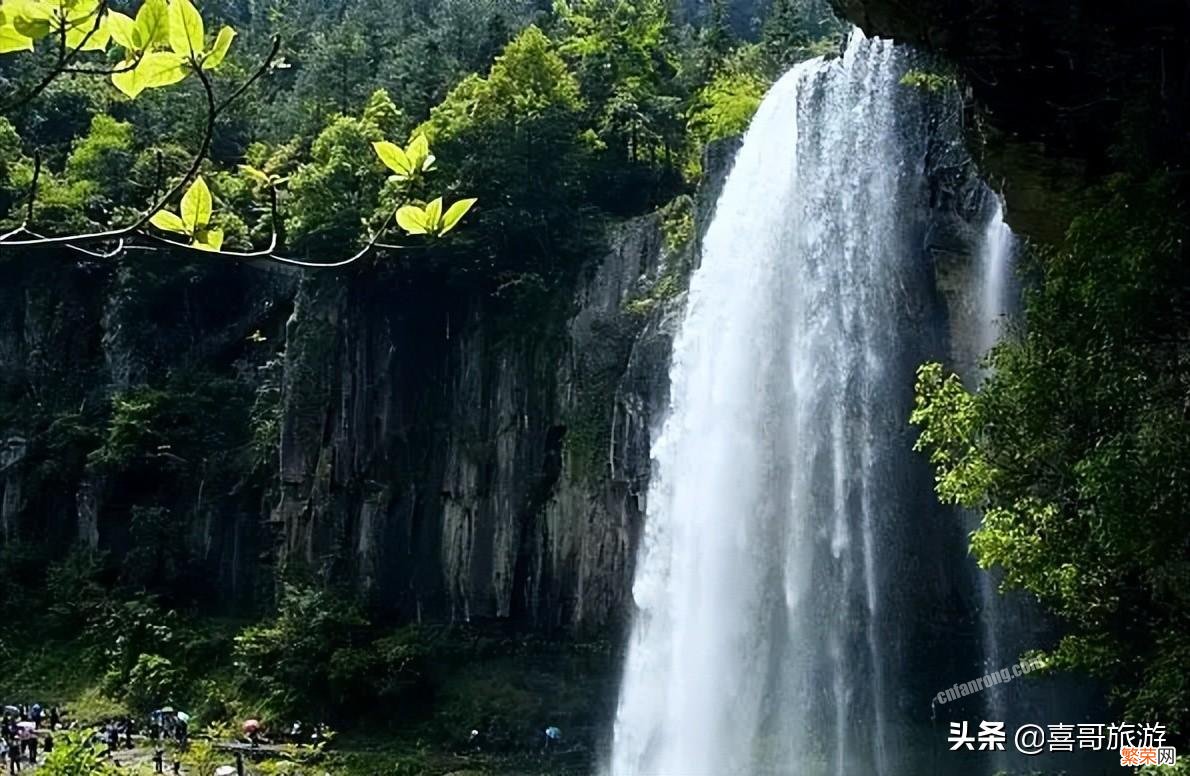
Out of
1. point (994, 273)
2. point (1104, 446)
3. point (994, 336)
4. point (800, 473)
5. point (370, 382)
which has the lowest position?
point (1104, 446)

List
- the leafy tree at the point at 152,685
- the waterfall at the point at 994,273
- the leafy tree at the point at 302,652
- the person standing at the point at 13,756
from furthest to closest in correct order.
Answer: the leafy tree at the point at 152,685, the leafy tree at the point at 302,652, the person standing at the point at 13,756, the waterfall at the point at 994,273

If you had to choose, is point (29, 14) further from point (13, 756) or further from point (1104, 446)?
point (13, 756)

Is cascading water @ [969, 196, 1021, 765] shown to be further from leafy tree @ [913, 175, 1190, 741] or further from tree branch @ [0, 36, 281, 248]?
tree branch @ [0, 36, 281, 248]

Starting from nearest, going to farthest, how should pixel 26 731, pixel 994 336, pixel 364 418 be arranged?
pixel 994 336
pixel 26 731
pixel 364 418

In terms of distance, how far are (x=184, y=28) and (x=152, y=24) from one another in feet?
0.12

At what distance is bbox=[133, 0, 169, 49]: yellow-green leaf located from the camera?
4.23ft

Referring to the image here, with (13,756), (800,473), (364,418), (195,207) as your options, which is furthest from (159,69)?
(364,418)

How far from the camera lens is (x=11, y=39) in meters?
1.22

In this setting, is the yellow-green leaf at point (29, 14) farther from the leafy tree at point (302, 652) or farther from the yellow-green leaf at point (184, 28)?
the leafy tree at point (302, 652)

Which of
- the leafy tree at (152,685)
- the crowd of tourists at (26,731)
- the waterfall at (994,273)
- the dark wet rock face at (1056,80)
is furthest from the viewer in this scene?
the leafy tree at (152,685)

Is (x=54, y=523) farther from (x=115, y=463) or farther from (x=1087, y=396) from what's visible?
(x=1087, y=396)

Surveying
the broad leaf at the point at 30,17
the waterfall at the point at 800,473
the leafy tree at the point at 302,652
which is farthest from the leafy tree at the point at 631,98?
the broad leaf at the point at 30,17

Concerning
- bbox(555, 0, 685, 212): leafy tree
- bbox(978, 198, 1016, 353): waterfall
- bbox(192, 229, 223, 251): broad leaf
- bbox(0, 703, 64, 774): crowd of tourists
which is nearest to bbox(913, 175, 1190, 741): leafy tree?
bbox(192, 229, 223, 251): broad leaf

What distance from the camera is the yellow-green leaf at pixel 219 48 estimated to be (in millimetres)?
1312
